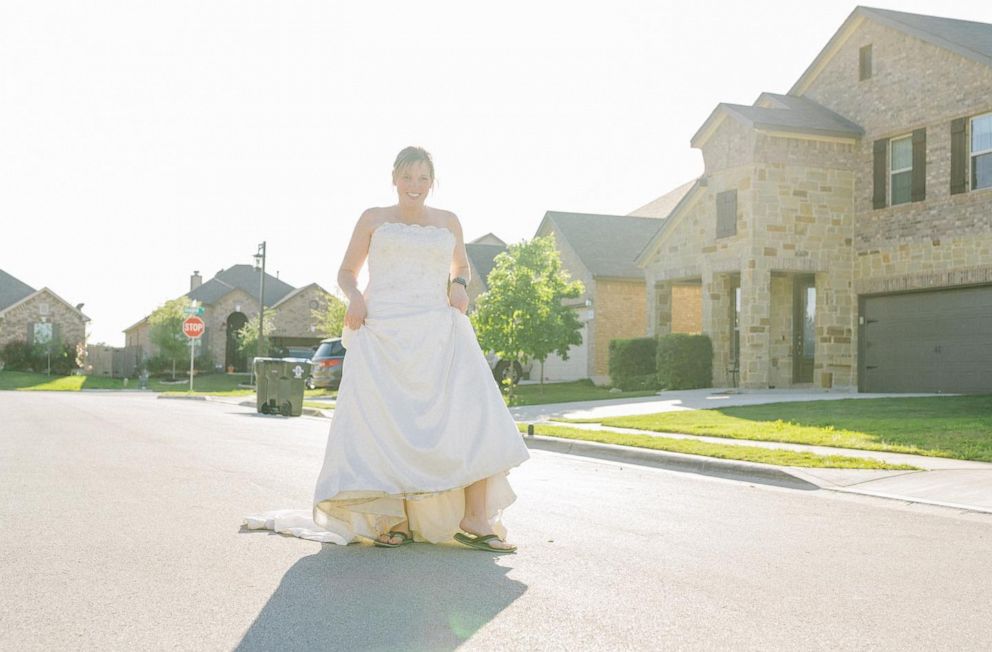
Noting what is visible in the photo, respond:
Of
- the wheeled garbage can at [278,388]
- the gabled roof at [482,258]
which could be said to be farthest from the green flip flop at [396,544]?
the gabled roof at [482,258]

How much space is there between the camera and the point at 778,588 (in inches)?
183

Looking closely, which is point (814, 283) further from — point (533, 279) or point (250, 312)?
point (250, 312)

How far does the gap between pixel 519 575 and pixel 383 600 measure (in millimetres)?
837

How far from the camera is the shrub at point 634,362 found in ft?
88.9

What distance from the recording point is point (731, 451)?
11.3 metres

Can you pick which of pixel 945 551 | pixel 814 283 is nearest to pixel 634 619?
pixel 945 551

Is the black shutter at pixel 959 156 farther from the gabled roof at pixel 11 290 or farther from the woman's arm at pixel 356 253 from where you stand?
the gabled roof at pixel 11 290

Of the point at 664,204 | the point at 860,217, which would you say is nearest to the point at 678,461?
the point at 860,217

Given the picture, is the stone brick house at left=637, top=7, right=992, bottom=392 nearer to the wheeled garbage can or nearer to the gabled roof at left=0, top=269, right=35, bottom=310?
the wheeled garbage can

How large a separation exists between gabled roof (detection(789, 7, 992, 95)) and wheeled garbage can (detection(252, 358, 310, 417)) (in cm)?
1450

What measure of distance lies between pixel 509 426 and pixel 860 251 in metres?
19.0

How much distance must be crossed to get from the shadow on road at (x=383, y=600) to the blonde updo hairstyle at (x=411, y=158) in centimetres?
217

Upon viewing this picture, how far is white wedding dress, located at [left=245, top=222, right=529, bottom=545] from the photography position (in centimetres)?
537

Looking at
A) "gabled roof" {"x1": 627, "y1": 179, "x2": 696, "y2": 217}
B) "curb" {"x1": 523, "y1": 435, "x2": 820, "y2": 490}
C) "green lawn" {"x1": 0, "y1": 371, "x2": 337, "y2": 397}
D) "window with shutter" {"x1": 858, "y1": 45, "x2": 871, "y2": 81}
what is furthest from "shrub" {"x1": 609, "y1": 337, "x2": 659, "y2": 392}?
"green lawn" {"x1": 0, "y1": 371, "x2": 337, "y2": 397}
